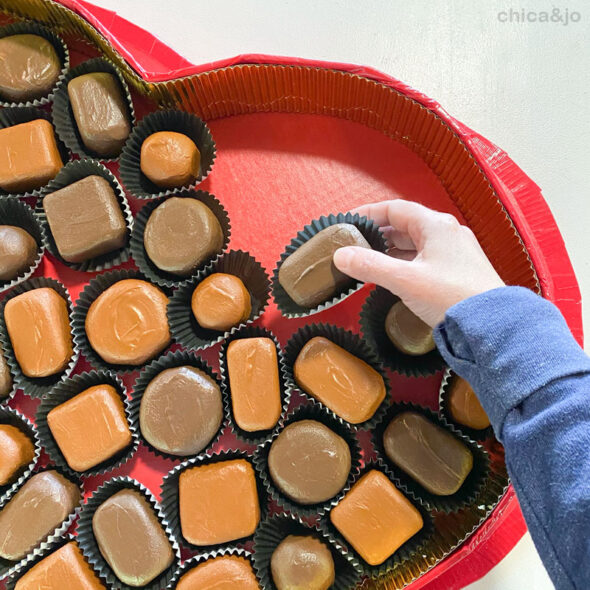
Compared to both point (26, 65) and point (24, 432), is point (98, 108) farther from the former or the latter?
point (24, 432)

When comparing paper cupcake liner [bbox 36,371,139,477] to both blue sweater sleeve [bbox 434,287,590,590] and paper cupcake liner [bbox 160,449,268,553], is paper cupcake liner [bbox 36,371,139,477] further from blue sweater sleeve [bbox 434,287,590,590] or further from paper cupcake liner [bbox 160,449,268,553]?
blue sweater sleeve [bbox 434,287,590,590]

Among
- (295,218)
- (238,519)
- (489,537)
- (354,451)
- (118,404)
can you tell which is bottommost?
(489,537)

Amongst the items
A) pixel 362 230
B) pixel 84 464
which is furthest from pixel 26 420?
pixel 362 230

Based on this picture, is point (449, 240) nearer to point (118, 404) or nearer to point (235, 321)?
point (235, 321)

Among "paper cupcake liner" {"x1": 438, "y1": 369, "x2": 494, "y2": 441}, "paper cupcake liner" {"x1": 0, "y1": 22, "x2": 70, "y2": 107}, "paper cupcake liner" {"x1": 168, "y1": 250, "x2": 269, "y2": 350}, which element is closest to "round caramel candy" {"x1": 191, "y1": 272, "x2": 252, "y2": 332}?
"paper cupcake liner" {"x1": 168, "y1": 250, "x2": 269, "y2": 350}

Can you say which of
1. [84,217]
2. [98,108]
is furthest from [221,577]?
[98,108]

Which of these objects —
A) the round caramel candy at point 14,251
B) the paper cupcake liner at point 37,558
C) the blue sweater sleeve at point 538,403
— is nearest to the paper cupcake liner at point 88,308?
the round caramel candy at point 14,251

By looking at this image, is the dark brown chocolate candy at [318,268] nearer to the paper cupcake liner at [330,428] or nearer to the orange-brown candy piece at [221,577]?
the paper cupcake liner at [330,428]
